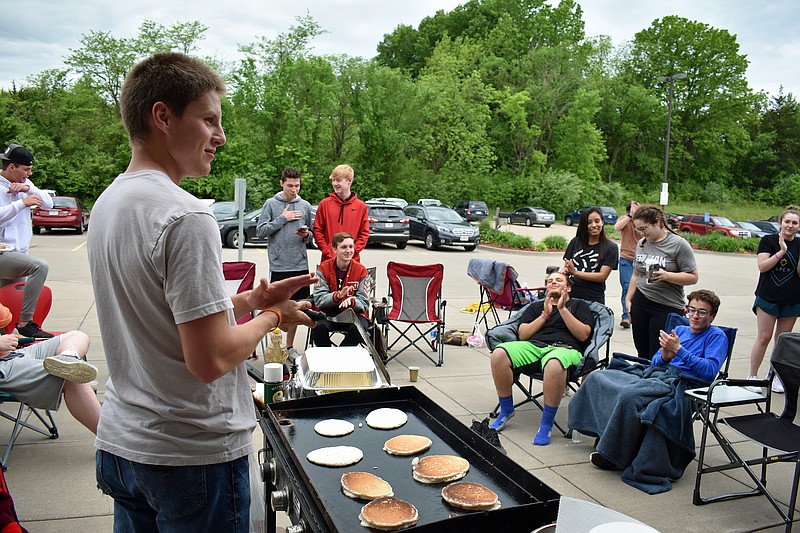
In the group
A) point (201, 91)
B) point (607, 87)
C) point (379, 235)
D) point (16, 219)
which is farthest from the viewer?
point (607, 87)

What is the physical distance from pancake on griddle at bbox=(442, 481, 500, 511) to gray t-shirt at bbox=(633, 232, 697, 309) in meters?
4.35

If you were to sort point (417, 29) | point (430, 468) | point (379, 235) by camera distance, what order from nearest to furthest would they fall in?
point (430, 468) → point (379, 235) → point (417, 29)

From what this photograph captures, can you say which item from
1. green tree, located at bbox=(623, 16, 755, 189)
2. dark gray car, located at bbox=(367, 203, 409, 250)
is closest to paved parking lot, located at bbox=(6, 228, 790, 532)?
dark gray car, located at bbox=(367, 203, 409, 250)

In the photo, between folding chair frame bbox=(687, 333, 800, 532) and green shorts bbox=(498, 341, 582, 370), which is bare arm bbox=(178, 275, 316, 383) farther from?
green shorts bbox=(498, 341, 582, 370)

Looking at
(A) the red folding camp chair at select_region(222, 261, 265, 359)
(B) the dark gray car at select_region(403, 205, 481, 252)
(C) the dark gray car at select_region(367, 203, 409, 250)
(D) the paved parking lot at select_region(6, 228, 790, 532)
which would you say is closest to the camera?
(D) the paved parking lot at select_region(6, 228, 790, 532)

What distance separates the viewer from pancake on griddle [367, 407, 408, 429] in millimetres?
2350

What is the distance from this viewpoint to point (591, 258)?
6184 millimetres

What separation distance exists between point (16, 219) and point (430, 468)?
18.0 feet

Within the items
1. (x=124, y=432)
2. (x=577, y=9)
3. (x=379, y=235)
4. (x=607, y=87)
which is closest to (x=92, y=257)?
(x=124, y=432)

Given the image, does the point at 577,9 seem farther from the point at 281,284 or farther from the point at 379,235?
the point at 281,284

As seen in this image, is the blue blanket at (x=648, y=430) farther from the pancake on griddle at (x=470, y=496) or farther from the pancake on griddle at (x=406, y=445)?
the pancake on griddle at (x=470, y=496)

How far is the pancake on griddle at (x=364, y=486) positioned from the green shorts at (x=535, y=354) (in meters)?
3.08

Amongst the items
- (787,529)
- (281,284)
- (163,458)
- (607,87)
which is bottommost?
(787,529)

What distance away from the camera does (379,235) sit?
20359mm
